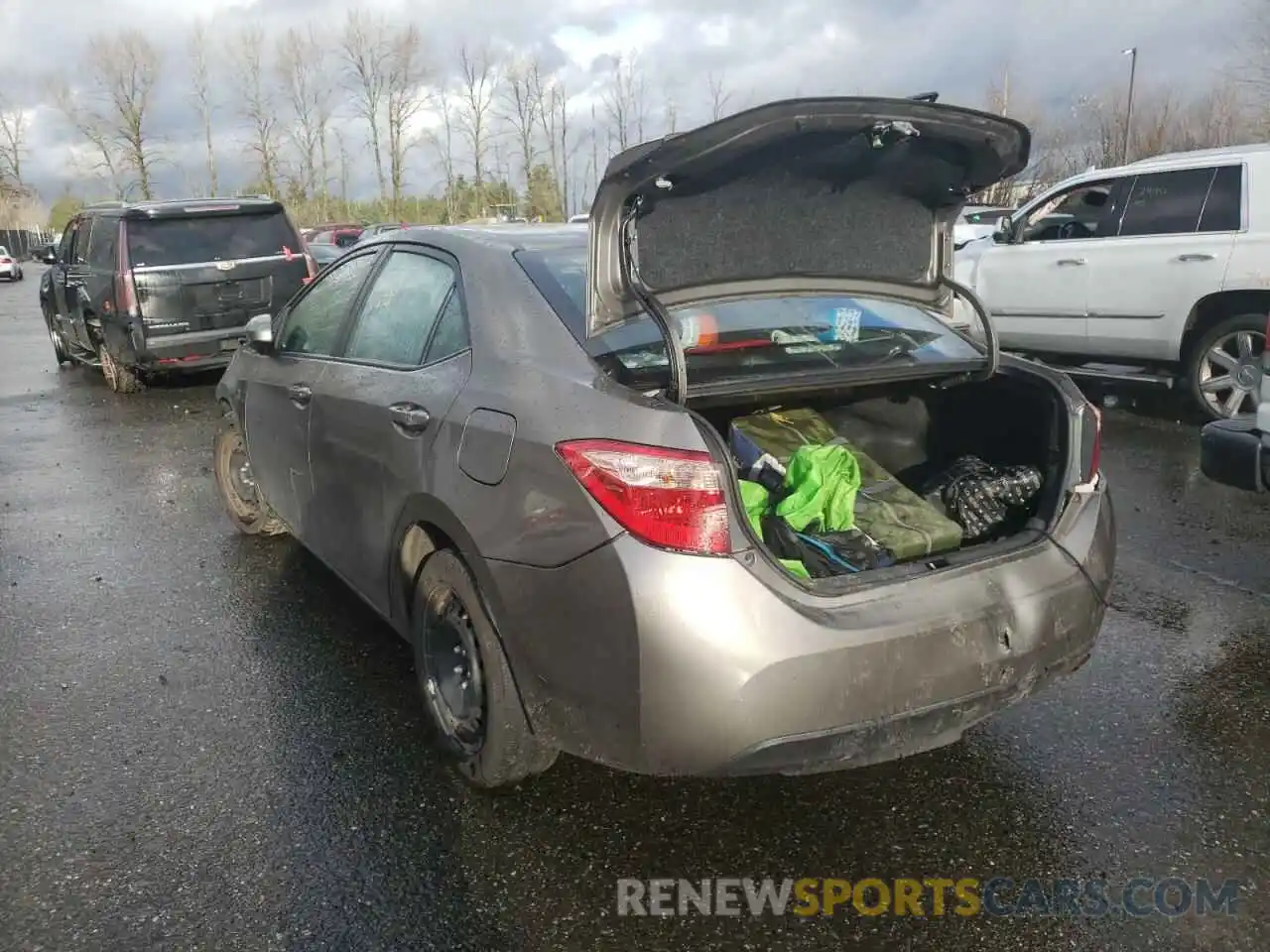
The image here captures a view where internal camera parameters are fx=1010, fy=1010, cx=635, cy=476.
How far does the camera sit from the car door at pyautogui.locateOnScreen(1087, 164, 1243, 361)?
7359 millimetres

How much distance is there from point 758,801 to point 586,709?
0.77 meters

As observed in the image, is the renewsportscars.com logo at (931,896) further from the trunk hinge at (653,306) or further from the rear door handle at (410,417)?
the rear door handle at (410,417)

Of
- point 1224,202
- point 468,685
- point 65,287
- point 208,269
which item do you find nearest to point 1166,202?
point 1224,202

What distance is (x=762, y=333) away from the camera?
3055mm

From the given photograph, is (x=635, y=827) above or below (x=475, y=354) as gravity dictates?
below

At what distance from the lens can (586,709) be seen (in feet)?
8.13

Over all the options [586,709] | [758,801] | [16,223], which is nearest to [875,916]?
[758,801]

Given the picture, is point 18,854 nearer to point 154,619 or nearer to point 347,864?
point 347,864

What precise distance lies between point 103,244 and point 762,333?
921 cm

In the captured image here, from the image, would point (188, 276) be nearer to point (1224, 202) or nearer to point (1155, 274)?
point (1155, 274)

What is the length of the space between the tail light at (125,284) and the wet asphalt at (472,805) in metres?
5.62

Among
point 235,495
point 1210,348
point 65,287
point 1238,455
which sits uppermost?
point 65,287

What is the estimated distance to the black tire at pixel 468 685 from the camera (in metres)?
2.74

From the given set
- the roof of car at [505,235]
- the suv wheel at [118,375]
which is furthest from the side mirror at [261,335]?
the suv wheel at [118,375]
